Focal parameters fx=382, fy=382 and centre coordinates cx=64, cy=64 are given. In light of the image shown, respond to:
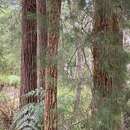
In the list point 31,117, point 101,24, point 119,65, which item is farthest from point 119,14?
point 31,117

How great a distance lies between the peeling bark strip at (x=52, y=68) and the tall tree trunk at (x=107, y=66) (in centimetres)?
47

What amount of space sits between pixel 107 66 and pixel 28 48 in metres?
2.95

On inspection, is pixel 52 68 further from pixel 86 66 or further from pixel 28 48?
pixel 28 48

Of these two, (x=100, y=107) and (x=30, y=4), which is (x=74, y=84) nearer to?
(x=100, y=107)

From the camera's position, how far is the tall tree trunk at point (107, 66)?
4316 millimetres

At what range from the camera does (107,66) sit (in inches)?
174

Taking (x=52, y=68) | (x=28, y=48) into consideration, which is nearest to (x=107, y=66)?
(x=52, y=68)

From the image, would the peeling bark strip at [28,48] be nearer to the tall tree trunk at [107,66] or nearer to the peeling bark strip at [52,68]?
the peeling bark strip at [52,68]

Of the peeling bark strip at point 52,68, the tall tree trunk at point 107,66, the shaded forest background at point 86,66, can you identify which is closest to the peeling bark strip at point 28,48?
the shaded forest background at point 86,66

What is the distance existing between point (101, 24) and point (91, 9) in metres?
0.23

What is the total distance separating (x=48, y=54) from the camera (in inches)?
183

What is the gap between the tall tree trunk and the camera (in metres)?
4.32

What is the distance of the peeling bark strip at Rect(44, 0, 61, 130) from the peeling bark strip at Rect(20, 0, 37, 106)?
232cm

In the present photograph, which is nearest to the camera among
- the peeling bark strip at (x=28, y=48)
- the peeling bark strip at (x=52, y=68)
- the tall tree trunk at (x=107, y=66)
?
the tall tree trunk at (x=107, y=66)
